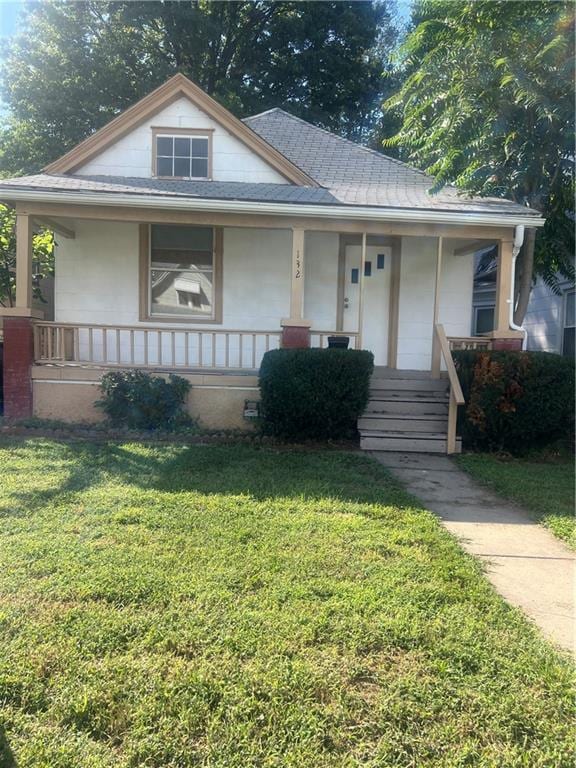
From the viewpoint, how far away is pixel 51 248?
36.9ft

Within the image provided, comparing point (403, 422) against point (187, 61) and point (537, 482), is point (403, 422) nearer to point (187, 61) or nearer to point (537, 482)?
point (537, 482)

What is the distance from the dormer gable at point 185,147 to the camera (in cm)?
976

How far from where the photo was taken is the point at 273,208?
824cm

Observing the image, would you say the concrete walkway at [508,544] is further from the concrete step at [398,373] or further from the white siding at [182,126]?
the white siding at [182,126]

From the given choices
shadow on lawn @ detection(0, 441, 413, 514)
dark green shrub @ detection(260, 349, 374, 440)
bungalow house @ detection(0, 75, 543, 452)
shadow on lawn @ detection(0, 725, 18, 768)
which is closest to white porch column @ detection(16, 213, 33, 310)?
bungalow house @ detection(0, 75, 543, 452)

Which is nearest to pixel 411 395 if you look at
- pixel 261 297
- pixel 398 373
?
pixel 398 373

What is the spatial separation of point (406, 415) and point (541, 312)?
698 cm

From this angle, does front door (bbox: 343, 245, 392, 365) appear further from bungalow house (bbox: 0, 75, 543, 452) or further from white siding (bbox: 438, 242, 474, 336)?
white siding (bbox: 438, 242, 474, 336)

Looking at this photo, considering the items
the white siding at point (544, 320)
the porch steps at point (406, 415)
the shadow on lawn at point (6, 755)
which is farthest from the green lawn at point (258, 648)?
the white siding at point (544, 320)

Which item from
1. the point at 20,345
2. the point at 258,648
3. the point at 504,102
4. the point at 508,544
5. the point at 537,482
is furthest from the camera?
the point at 504,102

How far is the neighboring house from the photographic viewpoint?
12336 mm

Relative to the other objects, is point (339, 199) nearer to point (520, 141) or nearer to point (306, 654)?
point (520, 141)

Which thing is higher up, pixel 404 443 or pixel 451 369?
pixel 451 369

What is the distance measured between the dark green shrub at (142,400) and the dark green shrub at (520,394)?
13.7 feet
